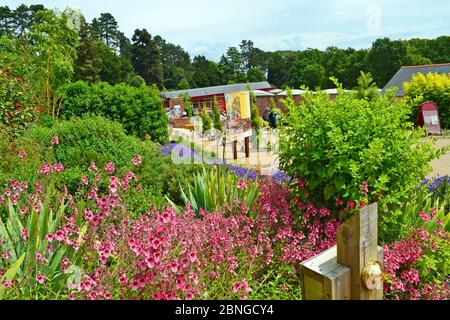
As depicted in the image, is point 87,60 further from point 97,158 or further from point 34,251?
point 34,251

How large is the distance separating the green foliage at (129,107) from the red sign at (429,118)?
912 centimetres

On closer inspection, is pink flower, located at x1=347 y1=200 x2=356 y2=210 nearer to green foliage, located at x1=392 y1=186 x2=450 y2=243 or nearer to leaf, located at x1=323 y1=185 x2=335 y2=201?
leaf, located at x1=323 y1=185 x2=335 y2=201

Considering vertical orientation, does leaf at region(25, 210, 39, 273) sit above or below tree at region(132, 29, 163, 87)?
below

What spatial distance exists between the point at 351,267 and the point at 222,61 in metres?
62.5

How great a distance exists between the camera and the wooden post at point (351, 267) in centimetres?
183

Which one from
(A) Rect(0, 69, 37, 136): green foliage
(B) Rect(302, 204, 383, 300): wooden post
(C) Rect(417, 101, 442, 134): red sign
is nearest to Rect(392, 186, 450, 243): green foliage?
(B) Rect(302, 204, 383, 300): wooden post

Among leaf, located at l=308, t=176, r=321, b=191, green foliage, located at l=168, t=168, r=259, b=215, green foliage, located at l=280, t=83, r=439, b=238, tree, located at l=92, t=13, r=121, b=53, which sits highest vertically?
tree, located at l=92, t=13, r=121, b=53

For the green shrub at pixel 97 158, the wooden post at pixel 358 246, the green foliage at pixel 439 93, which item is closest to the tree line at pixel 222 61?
the green foliage at pixel 439 93

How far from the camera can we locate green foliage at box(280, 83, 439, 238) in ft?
9.77

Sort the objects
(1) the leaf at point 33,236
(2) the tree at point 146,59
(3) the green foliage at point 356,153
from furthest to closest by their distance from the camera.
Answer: (2) the tree at point 146,59
(3) the green foliage at point 356,153
(1) the leaf at point 33,236

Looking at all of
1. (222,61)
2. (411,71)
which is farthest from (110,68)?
(411,71)

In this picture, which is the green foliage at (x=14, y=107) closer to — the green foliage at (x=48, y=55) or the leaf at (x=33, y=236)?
the green foliage at (x=48, y=55)

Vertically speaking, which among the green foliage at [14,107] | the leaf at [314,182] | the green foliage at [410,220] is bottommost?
the green foliage at [410,220]

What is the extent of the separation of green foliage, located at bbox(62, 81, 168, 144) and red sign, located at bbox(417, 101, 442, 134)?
912 cm
